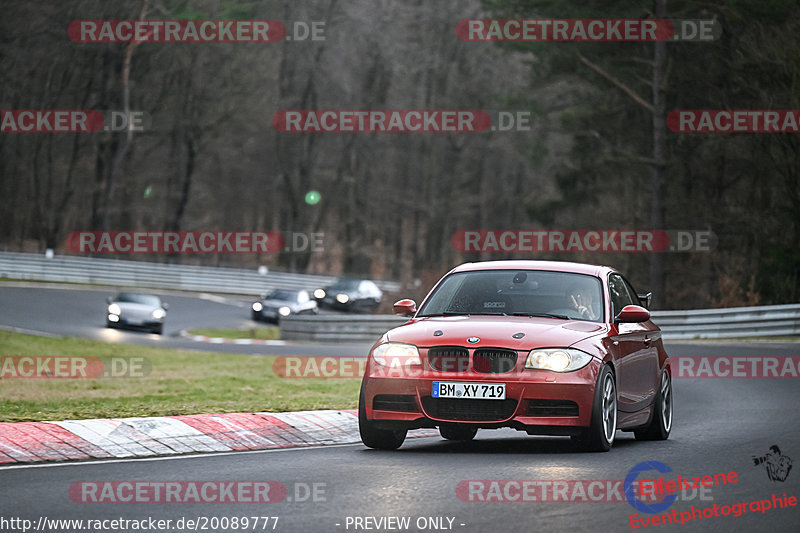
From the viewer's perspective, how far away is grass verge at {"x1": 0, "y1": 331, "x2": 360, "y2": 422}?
40.8 feet

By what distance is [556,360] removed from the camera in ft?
31.7

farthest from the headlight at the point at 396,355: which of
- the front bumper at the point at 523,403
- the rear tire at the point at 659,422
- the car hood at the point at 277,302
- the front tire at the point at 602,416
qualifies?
the car hood at the point at 277,302

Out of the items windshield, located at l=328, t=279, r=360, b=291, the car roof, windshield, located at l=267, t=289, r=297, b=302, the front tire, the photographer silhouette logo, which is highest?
windshield, located at l=328, t=279, r=360, b=291

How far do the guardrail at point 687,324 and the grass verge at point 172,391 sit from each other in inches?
231

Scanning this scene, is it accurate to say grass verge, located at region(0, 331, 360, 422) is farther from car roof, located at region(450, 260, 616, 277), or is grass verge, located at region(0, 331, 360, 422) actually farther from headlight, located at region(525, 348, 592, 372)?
headlight, located at region(525, 348, 592, 372)

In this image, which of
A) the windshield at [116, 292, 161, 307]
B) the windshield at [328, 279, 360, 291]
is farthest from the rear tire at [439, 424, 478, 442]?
the windshield at [328, 279, 360, 291]

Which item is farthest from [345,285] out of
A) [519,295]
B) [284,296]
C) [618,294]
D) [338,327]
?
[519,295]

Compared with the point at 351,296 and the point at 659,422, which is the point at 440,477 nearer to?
the point at 659,422

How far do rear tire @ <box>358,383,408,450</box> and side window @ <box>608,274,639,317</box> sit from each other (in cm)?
228

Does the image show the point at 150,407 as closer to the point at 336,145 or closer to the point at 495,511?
the point at 495,511

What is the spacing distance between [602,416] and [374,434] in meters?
1.85

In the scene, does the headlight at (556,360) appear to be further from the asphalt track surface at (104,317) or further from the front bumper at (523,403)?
the asphalt track surface at (104,317)

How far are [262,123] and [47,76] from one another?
517 inches

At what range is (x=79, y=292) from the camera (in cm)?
4838
